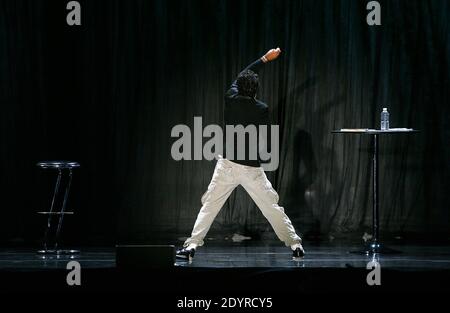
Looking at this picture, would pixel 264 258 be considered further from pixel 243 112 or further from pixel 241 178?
pixel 243 112

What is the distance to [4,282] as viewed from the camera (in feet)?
17.8

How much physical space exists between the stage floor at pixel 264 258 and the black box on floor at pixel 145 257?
0.20 metres

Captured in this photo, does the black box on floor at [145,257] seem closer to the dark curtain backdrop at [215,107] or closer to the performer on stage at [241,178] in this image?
the performer on stage at [241,178]

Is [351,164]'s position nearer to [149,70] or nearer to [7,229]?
[149,70]

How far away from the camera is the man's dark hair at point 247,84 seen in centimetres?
594

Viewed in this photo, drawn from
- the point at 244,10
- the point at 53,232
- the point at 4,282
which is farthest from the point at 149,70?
the point at 4,282

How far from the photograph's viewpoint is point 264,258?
630 centimetres

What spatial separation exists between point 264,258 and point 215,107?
6.63 ft

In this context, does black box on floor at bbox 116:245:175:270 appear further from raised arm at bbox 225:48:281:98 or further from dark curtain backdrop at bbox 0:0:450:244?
dark curtain backdrop at bbox 0:0:450:244

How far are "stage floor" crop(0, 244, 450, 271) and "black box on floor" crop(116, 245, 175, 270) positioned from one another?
20cm

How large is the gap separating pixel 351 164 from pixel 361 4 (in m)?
1.63

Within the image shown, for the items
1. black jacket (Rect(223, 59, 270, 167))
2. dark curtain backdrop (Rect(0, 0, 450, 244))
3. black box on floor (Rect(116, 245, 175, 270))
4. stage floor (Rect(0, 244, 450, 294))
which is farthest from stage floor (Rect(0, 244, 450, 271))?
black jacket (Rect(223, 59, 270, 167))

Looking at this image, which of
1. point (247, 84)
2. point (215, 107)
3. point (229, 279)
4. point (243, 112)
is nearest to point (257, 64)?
point (247, 84)
